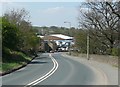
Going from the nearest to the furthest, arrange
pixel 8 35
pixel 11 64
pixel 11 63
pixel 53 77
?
pixel 53 77 < pixel 11 64 < pixel 11 63 < pixel 8 35

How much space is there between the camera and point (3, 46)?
53750 mm

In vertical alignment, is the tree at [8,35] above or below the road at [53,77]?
above

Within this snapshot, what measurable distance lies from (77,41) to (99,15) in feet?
63.2

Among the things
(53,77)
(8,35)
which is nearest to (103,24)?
(8,35)

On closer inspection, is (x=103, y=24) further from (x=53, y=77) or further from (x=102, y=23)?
(x=53, y=77)

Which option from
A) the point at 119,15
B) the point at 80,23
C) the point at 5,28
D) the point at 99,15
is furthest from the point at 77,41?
the point at 5,28

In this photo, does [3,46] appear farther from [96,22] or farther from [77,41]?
[77,41]

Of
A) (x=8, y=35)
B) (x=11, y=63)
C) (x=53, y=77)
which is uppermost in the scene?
(x=8, y=35)

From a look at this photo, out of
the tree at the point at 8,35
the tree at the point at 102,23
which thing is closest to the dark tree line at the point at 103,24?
the tree at the point at 102,23

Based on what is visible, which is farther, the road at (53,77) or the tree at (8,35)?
the tree at (8,35)

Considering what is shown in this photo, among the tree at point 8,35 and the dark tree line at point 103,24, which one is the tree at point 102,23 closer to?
the dark tree line at point 103,24

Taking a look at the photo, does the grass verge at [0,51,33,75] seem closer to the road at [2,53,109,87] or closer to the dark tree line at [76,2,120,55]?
the road at [2,53,109,87]

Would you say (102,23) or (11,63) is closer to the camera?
(11,63)

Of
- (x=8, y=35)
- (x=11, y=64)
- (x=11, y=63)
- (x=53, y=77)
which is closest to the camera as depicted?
(x=53, y=77)
